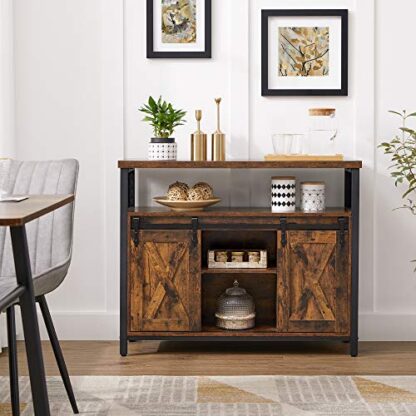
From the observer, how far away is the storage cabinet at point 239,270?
382cm

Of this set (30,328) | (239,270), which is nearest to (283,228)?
(239,270)

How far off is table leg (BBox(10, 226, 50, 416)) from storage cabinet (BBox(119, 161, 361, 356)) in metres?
1.38

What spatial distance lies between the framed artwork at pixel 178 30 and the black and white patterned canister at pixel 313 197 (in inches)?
34.7

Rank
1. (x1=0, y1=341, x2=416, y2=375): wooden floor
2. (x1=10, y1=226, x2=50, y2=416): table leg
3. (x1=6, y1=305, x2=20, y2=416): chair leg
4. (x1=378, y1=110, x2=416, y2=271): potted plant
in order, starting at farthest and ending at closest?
(x1=378, y1=110, x2=416, y2=271): potted plant
(x1=0, y1=341, x2=416, y2=375): wooden floor
(x1=6, y1=305, x2=20, y2=416): chair leg
(x1=10, y1=226, x2=50, y2=416): table leg

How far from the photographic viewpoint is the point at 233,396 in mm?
3258

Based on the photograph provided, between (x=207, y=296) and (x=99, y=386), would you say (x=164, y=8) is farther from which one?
(x=99, y=386)

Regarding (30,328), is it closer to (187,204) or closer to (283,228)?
(187,204)

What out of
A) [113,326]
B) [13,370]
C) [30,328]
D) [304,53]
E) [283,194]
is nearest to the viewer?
[30,328]

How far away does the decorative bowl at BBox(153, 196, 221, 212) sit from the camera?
3.86m

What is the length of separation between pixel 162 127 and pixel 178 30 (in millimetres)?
574

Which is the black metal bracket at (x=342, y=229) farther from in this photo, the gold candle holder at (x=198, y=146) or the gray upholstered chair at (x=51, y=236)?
the gray upholstered chair at (x=51, y=236)

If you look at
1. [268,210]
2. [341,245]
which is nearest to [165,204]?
[268,210]

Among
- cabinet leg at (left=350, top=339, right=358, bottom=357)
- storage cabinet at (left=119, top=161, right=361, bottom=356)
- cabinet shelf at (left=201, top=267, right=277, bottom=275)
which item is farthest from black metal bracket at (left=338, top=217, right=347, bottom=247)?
cabinet leg at (left=350, top=339, right=358, bottom=357)

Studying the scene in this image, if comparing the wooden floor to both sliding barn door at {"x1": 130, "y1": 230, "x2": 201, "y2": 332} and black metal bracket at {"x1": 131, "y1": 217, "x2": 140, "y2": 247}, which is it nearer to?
sliding barn door at {"x1": 130, "y1": 230, "x2": 201, "y2": 332}
